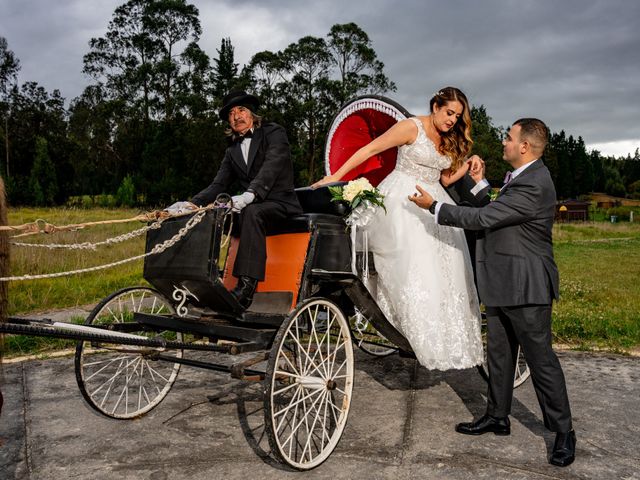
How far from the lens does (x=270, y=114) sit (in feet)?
124

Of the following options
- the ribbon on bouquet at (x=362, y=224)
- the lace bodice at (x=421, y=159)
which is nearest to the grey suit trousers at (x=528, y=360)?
the ribbon on bouquet at (x=362, y=224)

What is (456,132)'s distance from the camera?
4.86m

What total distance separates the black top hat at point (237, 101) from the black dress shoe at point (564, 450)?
332 centimetres

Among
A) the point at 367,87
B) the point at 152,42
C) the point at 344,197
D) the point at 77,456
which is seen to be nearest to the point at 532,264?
the point at 344,197

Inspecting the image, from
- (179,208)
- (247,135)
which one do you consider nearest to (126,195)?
(247,135)

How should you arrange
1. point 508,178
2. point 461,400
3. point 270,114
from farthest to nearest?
point 270,114 → point 461,400 → point 508,178

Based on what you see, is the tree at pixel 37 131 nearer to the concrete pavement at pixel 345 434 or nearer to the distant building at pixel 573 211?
the concrete pavement at pixel 345 434

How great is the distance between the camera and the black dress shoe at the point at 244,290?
419 cm

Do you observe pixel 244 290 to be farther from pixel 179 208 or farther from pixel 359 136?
pixel 359 136

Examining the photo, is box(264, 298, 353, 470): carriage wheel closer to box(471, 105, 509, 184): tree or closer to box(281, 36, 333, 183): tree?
box(281, 36, 333, 183): tree

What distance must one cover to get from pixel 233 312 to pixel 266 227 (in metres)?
0.74

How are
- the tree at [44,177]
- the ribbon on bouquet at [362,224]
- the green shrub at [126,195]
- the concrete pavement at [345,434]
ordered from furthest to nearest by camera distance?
the green shrub at [126,195], the tree at [44,177], the ribbon on bouquet at [362,224], the concrete pavement at [345,434]

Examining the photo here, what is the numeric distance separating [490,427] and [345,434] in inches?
40.7

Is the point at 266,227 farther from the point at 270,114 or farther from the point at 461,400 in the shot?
the point at 270,114
